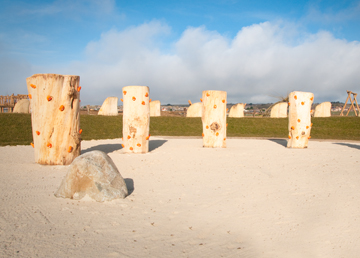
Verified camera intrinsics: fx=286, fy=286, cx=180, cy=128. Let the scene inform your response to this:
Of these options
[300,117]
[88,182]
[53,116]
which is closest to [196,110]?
[300,117]

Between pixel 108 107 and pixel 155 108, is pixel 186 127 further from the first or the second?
pixel 108 107

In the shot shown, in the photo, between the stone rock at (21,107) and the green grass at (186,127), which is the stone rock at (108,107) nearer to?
the green grass at (186,127)

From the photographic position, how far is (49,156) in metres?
6.60

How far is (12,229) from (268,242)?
289 cm

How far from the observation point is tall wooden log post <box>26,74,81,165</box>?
21.2ft

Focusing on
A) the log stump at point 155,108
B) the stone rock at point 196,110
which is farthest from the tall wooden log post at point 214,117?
the stone rock at point 196,110

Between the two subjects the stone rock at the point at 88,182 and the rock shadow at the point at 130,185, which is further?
the rock shadow at the point at 130,185

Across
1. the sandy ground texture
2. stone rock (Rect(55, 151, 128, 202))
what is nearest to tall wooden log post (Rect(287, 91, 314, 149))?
the sandy ground texture

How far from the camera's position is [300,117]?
33.0 ft

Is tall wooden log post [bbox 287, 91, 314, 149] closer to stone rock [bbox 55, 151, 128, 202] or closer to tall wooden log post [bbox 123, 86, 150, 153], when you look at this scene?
tall wooden log post [bbox 123, 86, 150, 153]

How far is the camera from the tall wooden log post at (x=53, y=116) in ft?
21.2

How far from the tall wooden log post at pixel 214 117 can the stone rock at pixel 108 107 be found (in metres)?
11.2

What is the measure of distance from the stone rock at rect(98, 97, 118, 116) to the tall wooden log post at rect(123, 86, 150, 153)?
447 inches

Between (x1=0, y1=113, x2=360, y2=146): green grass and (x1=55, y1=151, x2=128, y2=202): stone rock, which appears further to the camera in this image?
(x1=0, y1=113, x2=360, y2=146): green grass
